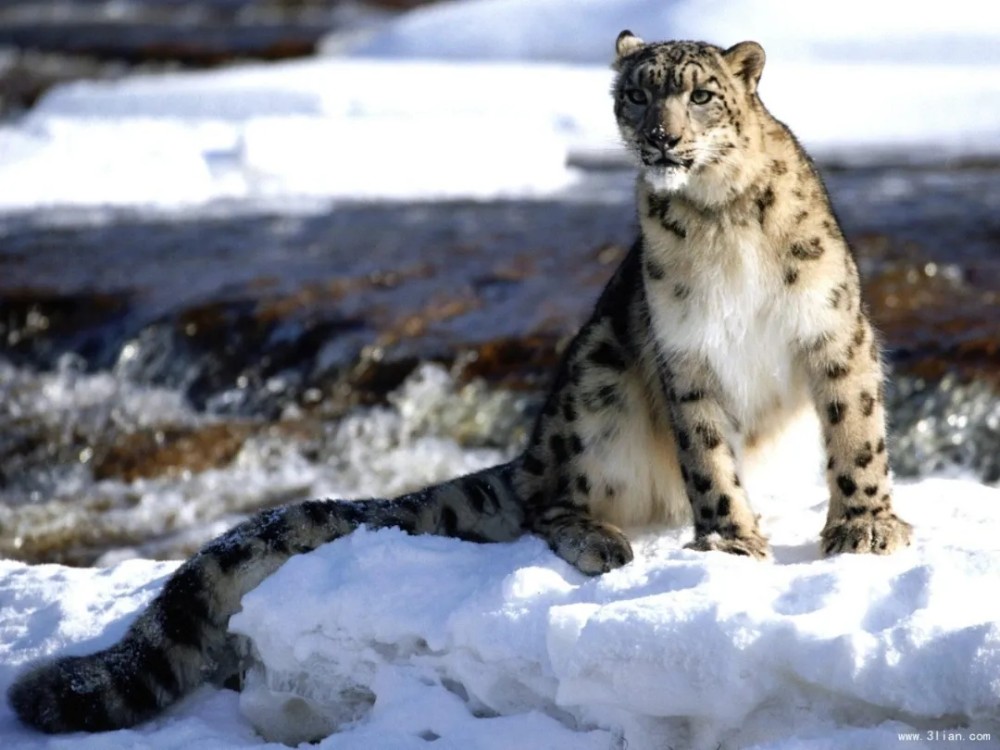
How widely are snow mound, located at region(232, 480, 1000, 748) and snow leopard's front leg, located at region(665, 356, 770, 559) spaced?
17cm

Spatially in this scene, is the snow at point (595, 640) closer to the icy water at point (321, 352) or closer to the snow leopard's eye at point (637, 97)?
the snow leopard's eye at point (637, 97)

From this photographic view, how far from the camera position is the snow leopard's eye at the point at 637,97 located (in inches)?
176

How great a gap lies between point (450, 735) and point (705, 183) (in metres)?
1.59

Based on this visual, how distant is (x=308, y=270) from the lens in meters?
10.7

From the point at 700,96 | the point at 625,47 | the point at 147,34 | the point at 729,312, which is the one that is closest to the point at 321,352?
the point at 625,47

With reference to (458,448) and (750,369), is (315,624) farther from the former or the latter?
(458,448)

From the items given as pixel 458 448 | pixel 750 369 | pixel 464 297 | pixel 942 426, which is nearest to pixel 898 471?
pixel 942 426

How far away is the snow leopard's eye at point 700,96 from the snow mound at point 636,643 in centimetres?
119

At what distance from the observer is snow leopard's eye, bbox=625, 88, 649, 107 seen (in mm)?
4465

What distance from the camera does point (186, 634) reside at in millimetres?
4559

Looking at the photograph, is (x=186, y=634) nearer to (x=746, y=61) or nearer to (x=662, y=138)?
(x=662, y=138)

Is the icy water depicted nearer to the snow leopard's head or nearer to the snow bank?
the snow leopard's head

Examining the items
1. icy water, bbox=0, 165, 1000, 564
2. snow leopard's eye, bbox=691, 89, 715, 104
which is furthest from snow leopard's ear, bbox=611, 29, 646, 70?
icy water, bbox=0, 165, 1000, 564

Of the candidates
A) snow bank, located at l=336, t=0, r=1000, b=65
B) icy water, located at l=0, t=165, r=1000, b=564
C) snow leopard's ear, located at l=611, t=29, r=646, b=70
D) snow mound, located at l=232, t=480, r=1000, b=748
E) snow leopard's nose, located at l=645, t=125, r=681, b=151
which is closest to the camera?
snow mound, located at l=232, t=480, r=1000, b=748
